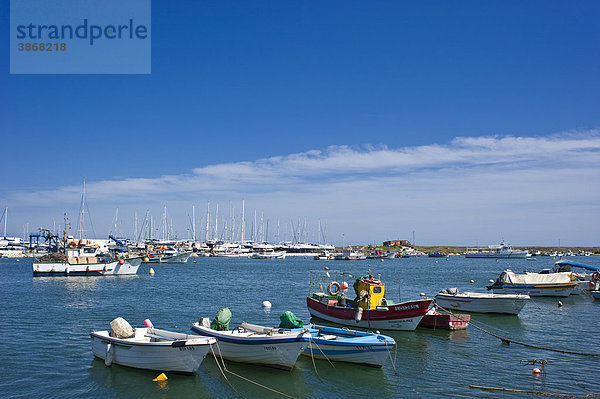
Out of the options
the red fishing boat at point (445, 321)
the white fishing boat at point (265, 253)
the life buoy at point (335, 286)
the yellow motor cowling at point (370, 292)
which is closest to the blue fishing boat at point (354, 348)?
the yellow motor cowling at point (370, 292)

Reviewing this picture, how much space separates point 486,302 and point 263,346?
69.9 feet

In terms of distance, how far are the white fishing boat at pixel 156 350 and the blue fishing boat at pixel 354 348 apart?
4304 mm

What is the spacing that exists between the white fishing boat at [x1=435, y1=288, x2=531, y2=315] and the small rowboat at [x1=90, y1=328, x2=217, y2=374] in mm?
22904

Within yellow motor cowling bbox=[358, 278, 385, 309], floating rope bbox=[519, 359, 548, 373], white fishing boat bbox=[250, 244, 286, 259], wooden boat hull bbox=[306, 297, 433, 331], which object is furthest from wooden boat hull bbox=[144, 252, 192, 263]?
floating rope bbox=[519, 359, 548, 373]

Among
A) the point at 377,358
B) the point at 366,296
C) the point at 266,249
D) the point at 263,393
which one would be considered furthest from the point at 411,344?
the point at 266,249

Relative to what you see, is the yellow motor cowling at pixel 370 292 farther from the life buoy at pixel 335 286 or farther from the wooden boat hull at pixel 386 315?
the life buoy at pixel 335 286

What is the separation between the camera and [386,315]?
2594 cm

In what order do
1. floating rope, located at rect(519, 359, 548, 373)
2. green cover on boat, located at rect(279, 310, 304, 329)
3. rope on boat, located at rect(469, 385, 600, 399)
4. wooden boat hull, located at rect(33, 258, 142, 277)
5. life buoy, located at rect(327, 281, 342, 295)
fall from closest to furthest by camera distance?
rope on boat, located at rect(469, 385, 600, 399) < floating rope, located at rect(519, 359, 548, 373) < green cover on boat, located at rect(279, 310, 304, 329) < life buoy, located at rect(327, 281, 342, 295) < wooden boat hull, located at rect(33, 258, 142, 277)

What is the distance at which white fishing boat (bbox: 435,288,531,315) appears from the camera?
32.0 metres

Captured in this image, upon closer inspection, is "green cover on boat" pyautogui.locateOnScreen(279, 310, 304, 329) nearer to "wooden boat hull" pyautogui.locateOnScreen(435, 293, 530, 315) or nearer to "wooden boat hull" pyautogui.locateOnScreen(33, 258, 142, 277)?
"wooden boat hull" pyautogui.locateOnScreen(435, 293, 530, 315)

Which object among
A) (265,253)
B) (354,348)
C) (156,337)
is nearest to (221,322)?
(156,337)

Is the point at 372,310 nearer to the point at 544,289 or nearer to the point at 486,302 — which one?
the point at 486,302

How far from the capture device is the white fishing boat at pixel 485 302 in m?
32.0

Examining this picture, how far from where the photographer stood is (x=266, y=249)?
587 ft
